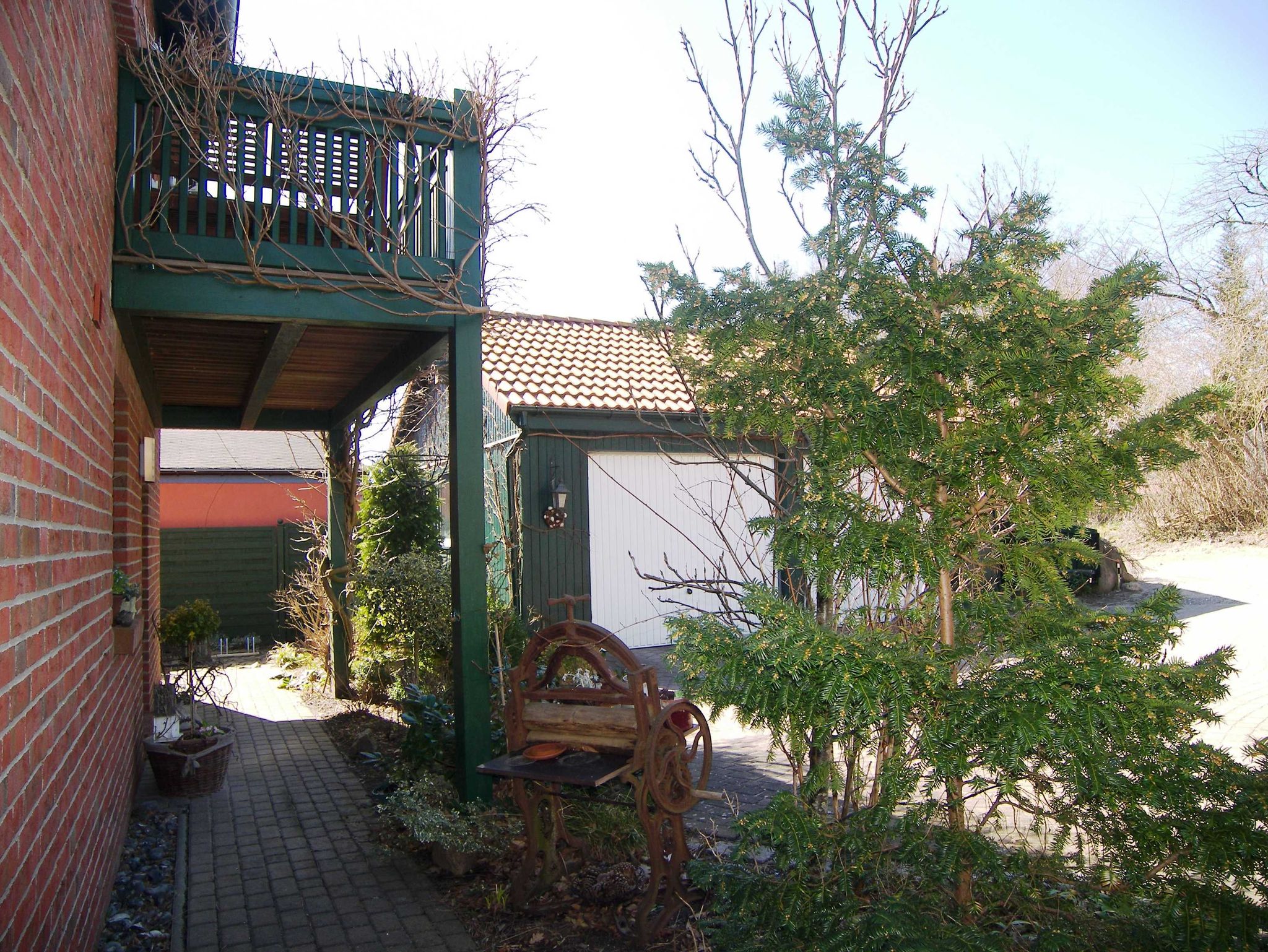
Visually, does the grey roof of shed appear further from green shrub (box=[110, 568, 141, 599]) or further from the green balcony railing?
the green balcony railing

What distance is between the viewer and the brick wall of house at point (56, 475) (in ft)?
6.04

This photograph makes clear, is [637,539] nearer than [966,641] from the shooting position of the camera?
No

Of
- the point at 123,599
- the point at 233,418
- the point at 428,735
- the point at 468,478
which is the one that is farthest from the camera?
the point at 233,418

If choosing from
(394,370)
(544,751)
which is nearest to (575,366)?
(394,370)

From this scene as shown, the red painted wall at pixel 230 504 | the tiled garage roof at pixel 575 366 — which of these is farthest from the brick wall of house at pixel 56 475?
the red painted wall at pixel 230 504

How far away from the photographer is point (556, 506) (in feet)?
33.2

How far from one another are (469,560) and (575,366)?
678cm

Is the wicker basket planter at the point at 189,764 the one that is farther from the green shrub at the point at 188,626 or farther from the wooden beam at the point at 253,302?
the wooden beam at the point at 253,302

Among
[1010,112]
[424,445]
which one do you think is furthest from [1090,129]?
[424,445]

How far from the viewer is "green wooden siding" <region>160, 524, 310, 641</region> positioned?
12695 mm

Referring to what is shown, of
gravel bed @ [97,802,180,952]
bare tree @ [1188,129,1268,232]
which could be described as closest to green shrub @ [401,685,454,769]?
gravel bed @ [97,802,180,952]

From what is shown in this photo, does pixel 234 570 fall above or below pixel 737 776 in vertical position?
above

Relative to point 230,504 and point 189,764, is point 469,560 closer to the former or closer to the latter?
point 189,764

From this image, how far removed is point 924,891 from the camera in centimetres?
230
